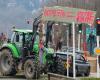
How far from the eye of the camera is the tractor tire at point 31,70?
84.0 feet

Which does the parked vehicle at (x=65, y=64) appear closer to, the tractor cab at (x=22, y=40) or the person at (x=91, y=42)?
the tractor cab at (x=22, y=40)

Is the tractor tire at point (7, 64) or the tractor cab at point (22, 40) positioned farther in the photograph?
the tractor tire at point (7, 64)

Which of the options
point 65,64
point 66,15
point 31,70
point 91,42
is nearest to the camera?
point 66,15

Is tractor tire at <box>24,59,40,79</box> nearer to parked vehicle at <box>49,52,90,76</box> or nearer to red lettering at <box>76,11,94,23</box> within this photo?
parked vehicle at <box>49,52,90,76</box>

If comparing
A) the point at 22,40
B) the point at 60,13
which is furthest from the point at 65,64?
the point at 60,13

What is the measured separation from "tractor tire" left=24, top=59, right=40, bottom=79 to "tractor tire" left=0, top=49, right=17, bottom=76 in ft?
4.63

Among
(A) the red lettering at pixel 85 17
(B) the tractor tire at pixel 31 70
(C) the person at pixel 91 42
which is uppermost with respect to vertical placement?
(A) the red lettering at pixel 85 17

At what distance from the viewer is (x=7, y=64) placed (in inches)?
1122

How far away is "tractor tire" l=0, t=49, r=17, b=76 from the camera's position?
27625 mm

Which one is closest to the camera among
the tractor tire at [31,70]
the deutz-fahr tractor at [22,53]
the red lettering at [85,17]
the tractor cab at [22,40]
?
the red lettering at [85,17]

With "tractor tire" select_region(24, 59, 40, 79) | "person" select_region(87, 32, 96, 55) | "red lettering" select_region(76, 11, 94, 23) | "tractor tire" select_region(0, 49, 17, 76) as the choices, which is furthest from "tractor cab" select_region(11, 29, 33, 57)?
"person" select_region(87, 32, 96, 55)

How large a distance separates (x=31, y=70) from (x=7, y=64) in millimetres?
2807

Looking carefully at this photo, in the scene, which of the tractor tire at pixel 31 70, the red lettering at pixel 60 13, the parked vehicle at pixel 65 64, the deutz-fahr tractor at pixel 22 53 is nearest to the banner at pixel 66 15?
the red lettering at pixel 60 13

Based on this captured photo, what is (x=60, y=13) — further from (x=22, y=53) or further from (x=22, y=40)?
(x=22, y=53)
